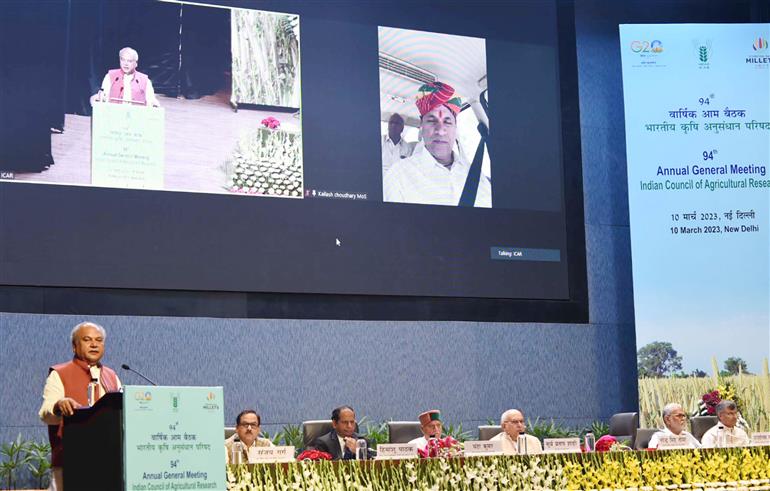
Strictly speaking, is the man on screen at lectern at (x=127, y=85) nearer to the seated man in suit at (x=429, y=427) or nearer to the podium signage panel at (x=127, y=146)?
the podium signage panel at (x=127, y=146)

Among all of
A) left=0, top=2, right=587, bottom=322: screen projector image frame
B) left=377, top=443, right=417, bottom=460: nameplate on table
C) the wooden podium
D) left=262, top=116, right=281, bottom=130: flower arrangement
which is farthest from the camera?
left=262, top=116, right=281, bottom=130: flower arrangement

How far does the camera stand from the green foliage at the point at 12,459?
6242mm

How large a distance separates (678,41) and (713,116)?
1.96 feet

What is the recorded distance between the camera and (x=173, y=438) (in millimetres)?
3059

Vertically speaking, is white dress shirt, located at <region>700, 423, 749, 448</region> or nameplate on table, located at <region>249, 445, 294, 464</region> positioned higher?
nameplate on table, located at <region>249, 445, 294, 464</region>

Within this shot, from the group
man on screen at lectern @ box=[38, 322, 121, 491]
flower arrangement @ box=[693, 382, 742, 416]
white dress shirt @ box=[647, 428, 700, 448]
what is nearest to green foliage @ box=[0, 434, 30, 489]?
man on screen at lectern @ box=[38, 322, 121, 491]

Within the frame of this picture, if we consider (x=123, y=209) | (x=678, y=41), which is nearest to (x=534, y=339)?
(x=678, y=41)

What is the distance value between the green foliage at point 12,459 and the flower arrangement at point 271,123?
2338 mm

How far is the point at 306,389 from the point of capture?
283 inches

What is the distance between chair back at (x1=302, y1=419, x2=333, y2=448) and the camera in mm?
6195

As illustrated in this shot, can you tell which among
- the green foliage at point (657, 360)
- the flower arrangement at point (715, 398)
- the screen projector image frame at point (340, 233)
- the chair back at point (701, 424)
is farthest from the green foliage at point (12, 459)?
the flower arrangement at point (715, 398)

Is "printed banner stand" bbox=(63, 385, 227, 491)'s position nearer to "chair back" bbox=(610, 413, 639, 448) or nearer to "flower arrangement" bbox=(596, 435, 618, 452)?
"flower arrangement" bbox=(596, 435, 618, 452)

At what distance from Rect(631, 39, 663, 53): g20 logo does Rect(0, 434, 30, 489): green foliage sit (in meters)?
4.90

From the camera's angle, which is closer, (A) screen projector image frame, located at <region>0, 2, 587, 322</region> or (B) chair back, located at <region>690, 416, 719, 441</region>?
(A) screen projector image frame, located at <region>0, 2, 587, 322</region>
